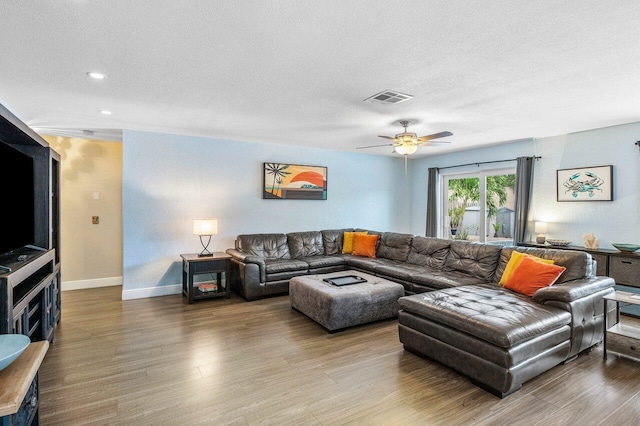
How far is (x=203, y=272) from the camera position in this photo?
4.58m

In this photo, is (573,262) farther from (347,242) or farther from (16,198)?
(16,198)

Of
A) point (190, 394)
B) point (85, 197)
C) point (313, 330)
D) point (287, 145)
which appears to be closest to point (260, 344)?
point (313, 330)

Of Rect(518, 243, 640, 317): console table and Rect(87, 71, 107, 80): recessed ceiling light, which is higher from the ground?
Rect(87, 71, 107, 80): recessed ceiling light

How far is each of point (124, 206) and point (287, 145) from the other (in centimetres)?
281

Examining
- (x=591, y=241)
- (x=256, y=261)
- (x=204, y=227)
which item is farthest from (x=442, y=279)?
(x=204, y=227)

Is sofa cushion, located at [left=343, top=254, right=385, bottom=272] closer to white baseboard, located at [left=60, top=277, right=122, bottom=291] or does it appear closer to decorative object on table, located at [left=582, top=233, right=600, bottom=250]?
decorative object on table, located at [left=582, top=233, right=600, bottom=250]

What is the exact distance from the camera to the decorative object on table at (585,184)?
14.7ft

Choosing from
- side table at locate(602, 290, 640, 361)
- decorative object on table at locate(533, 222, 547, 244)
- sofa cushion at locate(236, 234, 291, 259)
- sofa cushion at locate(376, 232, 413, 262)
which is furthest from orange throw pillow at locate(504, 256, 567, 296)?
sofa cushion at locate(236, 234, 291, 259)

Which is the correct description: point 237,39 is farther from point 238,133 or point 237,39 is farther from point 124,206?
point 124,206

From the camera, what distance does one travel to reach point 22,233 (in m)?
2.81

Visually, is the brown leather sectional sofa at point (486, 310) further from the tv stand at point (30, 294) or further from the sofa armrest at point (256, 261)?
the tv stand at point (30, 294)

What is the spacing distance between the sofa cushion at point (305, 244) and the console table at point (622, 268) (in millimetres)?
4000

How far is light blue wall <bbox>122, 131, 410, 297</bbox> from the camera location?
479 cm

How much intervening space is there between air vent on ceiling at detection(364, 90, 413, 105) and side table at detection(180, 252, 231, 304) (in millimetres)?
3027
